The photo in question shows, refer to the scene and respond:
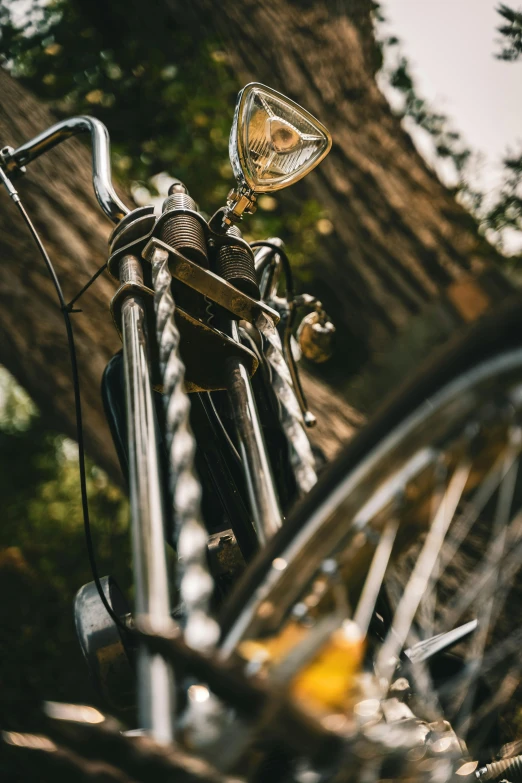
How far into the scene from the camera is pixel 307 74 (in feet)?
9.86

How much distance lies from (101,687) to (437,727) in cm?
54

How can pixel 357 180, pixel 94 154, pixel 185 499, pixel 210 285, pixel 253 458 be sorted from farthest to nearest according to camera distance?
pixel 357 180, pixel 94 154, pixel 210 285, pixel 253 458, pixel 185 499

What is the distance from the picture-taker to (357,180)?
297cm

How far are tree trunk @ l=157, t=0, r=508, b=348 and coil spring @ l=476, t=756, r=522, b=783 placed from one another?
2.41 meters

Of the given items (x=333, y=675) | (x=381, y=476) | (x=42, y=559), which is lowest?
(x=333, y=675)

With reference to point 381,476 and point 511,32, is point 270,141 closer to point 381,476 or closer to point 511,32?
point 381,476

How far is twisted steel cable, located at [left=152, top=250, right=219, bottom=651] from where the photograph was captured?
0.39 m

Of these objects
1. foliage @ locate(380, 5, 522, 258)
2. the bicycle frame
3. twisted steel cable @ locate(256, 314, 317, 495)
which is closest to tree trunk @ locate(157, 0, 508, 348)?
foliage @ locate(380, 5, 522, 258)

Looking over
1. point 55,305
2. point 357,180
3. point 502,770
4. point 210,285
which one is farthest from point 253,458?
point 357,180

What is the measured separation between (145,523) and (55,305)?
1546 millimetres

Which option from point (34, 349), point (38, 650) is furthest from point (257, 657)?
point (38, 650)

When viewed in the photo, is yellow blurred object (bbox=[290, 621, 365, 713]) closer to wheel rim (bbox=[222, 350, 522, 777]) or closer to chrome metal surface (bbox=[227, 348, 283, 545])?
wheel rim (bbox=[222, 350, 522, 777])

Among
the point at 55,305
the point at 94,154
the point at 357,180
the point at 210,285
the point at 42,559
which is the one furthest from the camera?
the point at 42,559

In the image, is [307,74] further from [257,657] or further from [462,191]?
[257,657]
